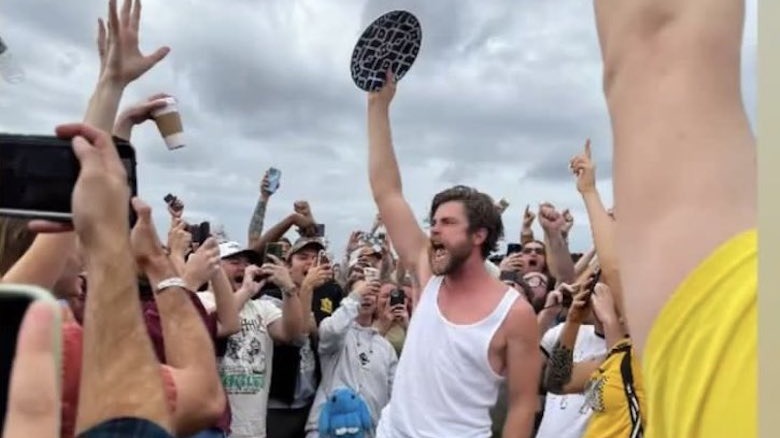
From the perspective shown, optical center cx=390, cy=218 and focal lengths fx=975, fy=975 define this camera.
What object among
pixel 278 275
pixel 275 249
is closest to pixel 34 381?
pixel 278 275

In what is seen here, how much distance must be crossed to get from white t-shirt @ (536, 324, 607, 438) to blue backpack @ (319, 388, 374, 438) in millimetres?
1211

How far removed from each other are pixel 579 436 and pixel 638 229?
12.6 feet

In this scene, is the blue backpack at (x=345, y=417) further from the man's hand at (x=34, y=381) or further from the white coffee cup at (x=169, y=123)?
the man's hand at (x=34, y=381)

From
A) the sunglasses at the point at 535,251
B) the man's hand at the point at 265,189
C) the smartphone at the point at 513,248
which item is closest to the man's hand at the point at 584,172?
the sunglasses at the point at 535,251

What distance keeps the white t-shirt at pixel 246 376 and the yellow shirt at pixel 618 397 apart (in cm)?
231

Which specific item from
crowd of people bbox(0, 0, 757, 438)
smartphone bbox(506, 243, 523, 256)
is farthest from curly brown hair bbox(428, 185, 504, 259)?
smartphone bbox(506, 243, 523, 256)

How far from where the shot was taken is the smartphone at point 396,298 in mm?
Answer: 7344

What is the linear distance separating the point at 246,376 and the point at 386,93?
6.65 feet

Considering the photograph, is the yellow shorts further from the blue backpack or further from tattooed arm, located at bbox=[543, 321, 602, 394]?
the blue backpack

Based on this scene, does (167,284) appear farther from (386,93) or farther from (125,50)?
(386,93)

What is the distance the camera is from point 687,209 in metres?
1.01

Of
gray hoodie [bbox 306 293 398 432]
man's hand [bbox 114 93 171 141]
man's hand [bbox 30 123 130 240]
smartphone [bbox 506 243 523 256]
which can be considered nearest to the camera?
man's hand [bbox 30 123 130 240]

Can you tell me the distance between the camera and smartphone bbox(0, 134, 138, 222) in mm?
1522

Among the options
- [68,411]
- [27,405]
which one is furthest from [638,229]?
[68,411]
